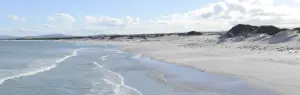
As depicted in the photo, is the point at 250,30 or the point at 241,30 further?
the point at 241,30

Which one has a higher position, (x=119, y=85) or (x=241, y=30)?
(x=241, y=30)

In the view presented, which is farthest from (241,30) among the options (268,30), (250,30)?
(268,30)

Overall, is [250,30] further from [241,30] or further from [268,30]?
[268,30]

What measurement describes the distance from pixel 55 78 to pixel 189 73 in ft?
29.2

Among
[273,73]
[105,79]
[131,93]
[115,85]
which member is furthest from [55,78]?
[273,73]

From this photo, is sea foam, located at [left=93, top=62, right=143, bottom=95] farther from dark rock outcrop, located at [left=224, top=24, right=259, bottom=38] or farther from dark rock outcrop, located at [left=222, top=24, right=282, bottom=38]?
dark rock outcrop, located at [left=224, top=24, right=259, bottom=38]

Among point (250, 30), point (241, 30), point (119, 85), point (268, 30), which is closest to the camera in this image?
point (119, 85)

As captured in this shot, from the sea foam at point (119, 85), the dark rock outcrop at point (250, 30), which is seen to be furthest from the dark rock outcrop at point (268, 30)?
the sea foam at point (119, 85)

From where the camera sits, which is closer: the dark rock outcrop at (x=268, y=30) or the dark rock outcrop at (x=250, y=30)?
the dark rock outcrop at (x=268, y=30)

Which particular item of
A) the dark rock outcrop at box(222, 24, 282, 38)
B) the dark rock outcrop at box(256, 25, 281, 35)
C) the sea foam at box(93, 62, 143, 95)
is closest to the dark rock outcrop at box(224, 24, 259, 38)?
the dark rock outcrop at box(222, 24, 282, 38)

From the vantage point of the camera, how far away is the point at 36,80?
2211cm

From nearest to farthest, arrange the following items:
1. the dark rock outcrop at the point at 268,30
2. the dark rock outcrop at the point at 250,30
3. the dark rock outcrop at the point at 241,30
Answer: the dark rock outcrop at the point at 268,30, the dark rock outcrop at the point at 250,30, the dark rock outcrop at the point at 241,30

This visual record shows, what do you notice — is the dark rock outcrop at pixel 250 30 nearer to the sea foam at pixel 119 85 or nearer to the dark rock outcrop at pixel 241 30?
the dark rock outcrop at pixel 241 30

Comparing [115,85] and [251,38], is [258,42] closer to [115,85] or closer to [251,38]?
[251,38]
